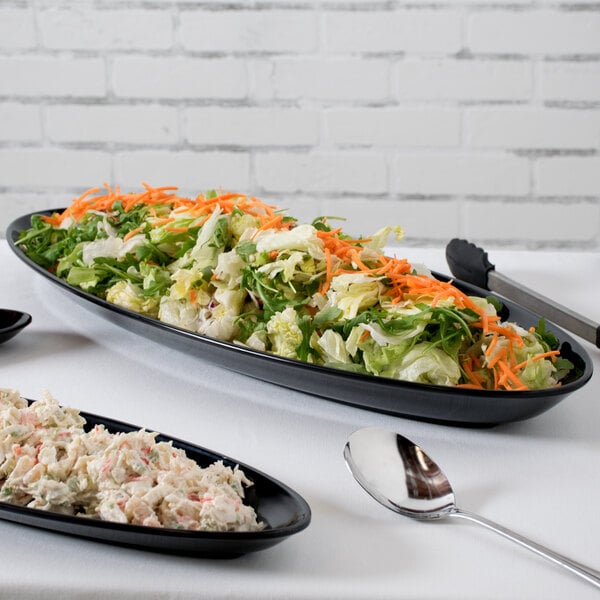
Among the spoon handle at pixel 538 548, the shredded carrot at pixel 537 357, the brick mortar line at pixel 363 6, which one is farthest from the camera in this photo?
the brick mortar line at pixel 363 6

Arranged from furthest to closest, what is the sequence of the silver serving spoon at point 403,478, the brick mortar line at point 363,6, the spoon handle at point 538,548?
1. the brick mortar line at point 363,6
2. the silver serving spoon at point 403,478
3. the spoon handle at point 538,548

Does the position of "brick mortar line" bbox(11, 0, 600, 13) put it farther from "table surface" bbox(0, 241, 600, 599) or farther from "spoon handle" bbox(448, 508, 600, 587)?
"spoon handle" bbox(448, 508, 600, 587)

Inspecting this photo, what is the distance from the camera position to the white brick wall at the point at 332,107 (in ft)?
10.6

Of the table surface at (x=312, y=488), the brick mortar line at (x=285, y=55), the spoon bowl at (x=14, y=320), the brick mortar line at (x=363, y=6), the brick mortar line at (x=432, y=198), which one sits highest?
the brick mortar line at (x=363, y=6)

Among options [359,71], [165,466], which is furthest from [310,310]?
[359,71]

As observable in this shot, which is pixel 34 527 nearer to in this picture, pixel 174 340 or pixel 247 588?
pixel 247 588

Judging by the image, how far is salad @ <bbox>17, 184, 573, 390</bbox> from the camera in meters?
1.18

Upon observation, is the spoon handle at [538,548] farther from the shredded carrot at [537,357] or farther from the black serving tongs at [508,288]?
the black serving tongs at [508,288]

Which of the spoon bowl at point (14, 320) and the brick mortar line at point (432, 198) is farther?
the brick mortar line at point (432, 198)

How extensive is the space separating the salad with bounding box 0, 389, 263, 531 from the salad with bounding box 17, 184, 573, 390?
13.5 inches

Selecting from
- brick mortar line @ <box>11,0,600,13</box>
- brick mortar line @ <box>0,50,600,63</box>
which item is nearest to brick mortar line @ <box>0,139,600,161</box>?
brick mortar line @ <box>0,50,600,63</box>

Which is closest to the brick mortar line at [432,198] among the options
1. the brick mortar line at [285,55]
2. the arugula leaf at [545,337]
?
the brick mortar line at [285,55]

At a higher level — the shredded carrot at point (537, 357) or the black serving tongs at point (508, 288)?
the shredded carrot at point (537, 357)

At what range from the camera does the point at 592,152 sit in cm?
330
